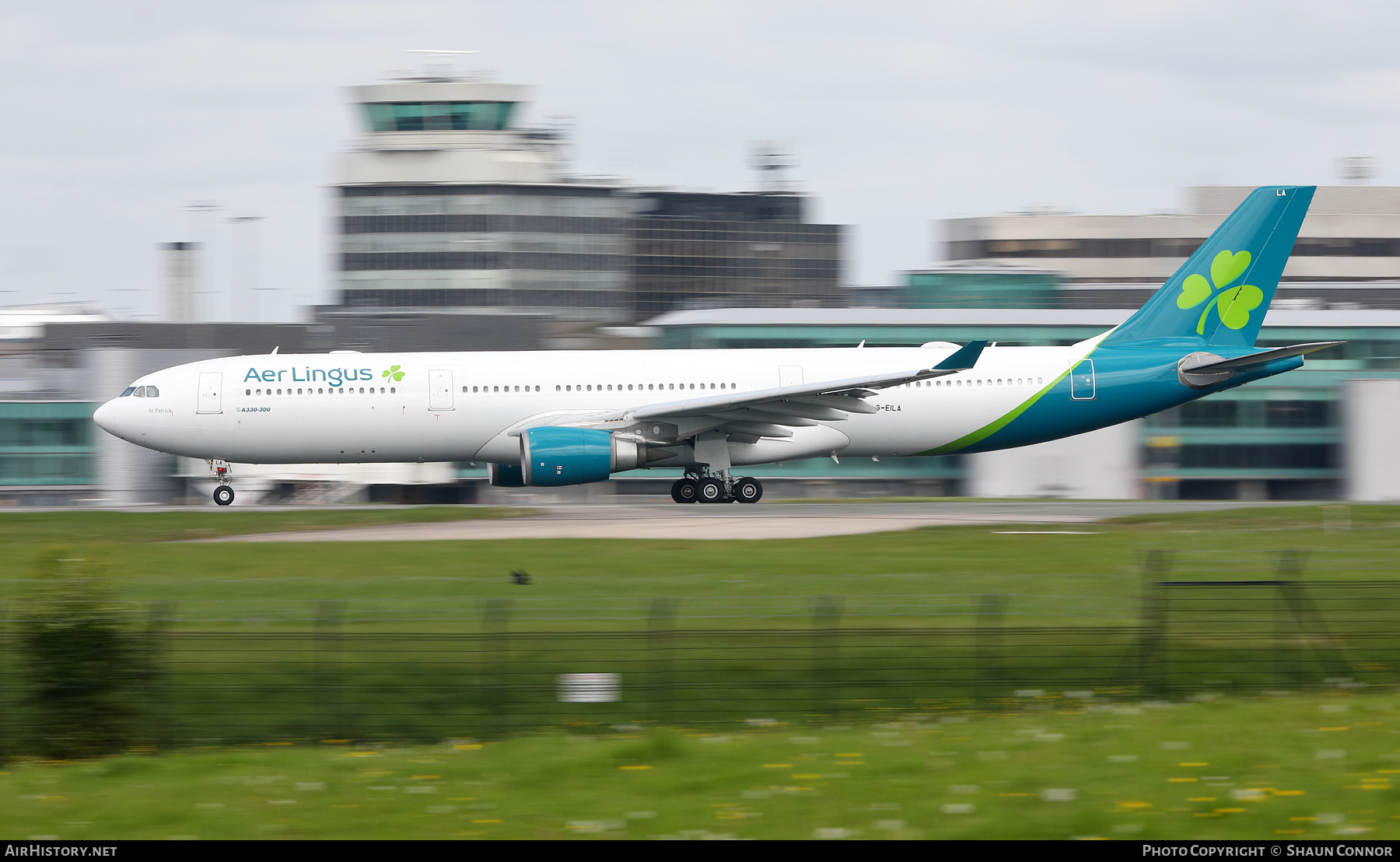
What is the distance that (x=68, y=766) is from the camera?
35.1ft

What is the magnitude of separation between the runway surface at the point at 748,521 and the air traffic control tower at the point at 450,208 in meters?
65.2

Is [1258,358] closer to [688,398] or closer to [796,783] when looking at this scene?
[688,398]

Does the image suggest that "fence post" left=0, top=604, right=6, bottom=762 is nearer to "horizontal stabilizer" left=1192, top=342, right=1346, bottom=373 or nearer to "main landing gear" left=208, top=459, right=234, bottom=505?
"main landing gear" left=208, top=459, right=234, bottom=505

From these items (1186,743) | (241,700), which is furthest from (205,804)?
(1186,743)

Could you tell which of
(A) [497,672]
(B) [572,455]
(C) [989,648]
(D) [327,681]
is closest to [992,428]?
(B) [572,455]

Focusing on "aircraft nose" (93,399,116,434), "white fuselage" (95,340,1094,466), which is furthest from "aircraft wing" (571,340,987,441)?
"aircraft nose" (93,399,116,434)

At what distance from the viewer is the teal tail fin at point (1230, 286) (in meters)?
33.7

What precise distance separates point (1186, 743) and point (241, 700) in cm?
768

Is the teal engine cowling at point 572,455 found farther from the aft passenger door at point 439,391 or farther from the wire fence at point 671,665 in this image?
the wire fence at point 671,665

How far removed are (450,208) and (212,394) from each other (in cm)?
6603

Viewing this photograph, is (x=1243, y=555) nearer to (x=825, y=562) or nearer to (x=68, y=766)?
(x=825, y=562)

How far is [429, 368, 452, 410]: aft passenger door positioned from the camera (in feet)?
105

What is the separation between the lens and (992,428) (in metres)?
33.1

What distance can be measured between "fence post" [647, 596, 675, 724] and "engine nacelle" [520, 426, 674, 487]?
1713 centimetres
